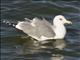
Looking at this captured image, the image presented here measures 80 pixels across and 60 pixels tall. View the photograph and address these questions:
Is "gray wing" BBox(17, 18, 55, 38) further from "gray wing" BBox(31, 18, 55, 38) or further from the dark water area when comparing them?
the dark water area

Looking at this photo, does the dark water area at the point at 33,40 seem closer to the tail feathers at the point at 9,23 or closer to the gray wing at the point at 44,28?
the tail feathers at the point at 9,23

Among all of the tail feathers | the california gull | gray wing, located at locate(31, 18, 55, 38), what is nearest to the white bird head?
the california gull

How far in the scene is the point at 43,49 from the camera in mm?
15055

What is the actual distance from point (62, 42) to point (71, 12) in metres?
3.32

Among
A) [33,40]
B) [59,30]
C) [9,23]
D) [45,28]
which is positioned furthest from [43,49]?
[9,23]

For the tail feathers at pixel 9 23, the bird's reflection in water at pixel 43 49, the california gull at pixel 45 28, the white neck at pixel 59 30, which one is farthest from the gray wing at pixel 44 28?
the tail feathers at pixel 9 23

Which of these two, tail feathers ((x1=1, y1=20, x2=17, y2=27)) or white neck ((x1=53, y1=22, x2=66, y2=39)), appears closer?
white neck ((x1=53, y1=22, x2=66, y2=39))

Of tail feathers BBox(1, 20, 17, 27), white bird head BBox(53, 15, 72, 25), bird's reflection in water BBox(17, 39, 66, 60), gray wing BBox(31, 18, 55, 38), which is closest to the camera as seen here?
bird's reflection in water BBox(17, 39, 66, 60)

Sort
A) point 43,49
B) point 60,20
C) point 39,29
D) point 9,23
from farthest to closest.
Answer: point 9,23
point 60,20
point 39,29
point 43,49

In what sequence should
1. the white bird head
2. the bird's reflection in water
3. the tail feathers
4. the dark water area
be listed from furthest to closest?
1. the tail feathers
2. the white bird head
3. the dark water area
4. the bird's reflection in water

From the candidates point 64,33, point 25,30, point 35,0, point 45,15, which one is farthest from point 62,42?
point 35,0

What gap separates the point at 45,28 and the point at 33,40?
66cm

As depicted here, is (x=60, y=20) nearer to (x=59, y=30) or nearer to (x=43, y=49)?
(x=59, y=30)

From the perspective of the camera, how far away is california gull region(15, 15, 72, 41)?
1574 cm
